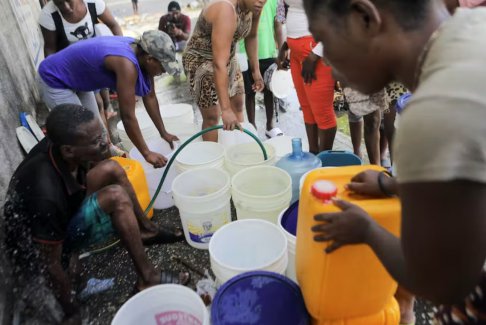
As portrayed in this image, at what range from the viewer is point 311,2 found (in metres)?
0.74

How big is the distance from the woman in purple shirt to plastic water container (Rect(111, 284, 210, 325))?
1.18 metres

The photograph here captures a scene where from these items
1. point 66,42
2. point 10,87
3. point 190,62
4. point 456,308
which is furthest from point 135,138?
point 456,308

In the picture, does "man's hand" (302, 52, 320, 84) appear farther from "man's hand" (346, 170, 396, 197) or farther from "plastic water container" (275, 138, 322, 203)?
"man's hand" (346, 170, 396, 197)

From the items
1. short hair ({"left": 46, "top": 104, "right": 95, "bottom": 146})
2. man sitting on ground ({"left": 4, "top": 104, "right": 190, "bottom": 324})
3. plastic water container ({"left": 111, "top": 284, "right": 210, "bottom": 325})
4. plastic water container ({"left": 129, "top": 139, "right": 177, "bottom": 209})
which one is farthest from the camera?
plastic water container ({"left": 129, "top": 139, "right": 177, "bottom": 209})

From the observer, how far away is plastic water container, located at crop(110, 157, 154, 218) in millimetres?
2338

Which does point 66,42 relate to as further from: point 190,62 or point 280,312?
point 280,312

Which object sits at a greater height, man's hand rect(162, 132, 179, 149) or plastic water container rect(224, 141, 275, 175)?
man's hand rect(162, 132, 179, 149)

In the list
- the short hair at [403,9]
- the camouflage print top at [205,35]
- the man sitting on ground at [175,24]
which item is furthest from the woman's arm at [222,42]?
the man sitting on ground at [175,24]

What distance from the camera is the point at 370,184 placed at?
1.13m

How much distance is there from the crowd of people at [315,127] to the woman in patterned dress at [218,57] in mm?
10

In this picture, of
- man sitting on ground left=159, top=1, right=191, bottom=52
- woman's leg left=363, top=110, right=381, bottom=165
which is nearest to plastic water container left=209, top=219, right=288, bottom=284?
woman's leg left=363, top=110, right=381, bottom=165

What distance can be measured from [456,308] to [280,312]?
61 centimetres

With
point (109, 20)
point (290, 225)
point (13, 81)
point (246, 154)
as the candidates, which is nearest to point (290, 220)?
point (290, 225)

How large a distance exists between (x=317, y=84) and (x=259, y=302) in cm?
170
